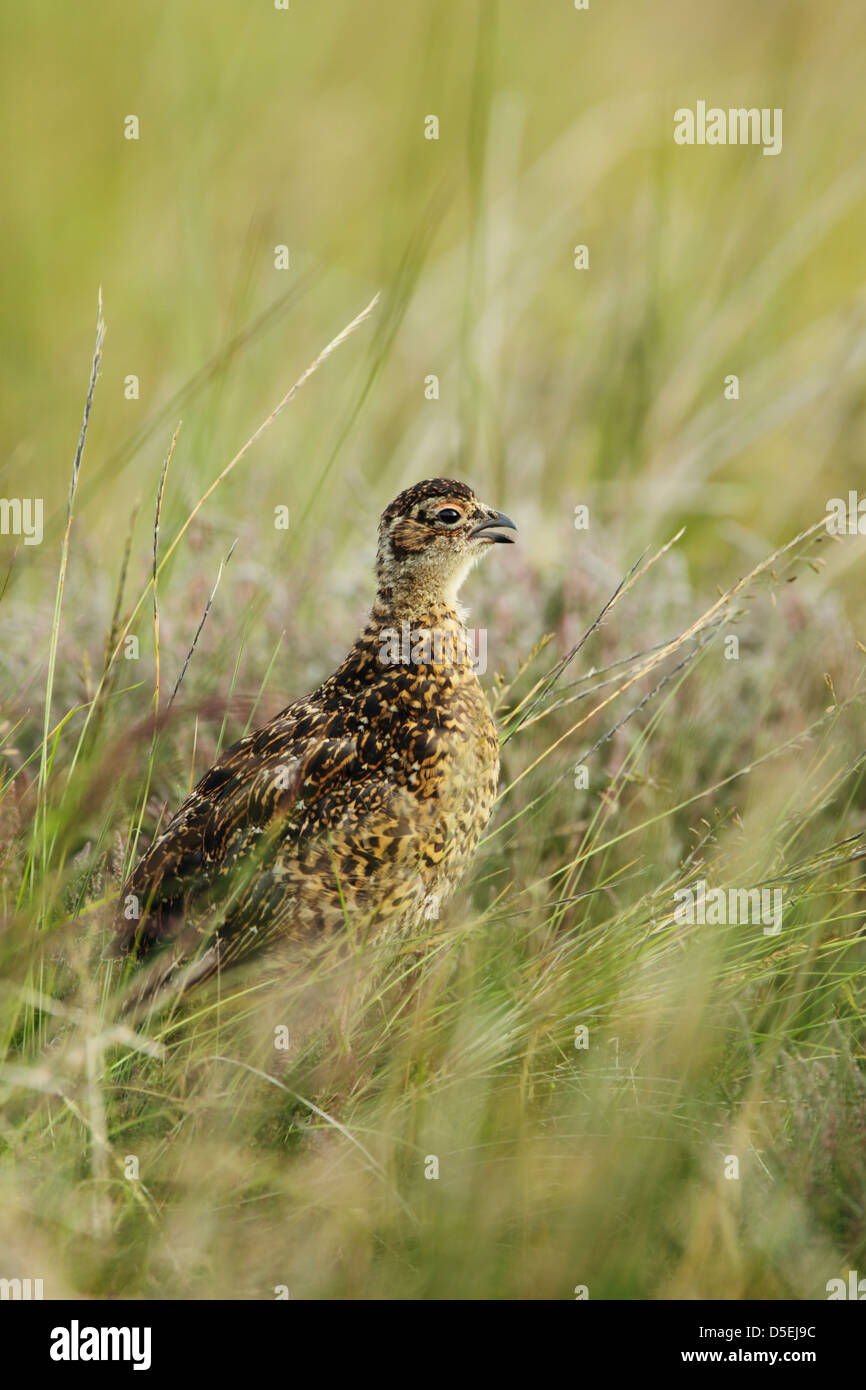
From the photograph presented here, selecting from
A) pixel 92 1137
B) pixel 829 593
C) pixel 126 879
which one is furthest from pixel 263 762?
pixel 829 593

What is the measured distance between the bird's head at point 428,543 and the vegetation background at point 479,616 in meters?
0.31

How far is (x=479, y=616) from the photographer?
16.0 ft

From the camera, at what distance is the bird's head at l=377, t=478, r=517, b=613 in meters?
3.52

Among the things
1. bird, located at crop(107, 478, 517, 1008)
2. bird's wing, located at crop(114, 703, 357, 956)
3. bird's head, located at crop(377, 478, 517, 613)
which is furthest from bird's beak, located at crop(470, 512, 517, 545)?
bird's wing, located at crop(114, 703, 357, 956)

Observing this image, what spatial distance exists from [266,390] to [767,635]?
2.85 meters

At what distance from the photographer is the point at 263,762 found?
331cm

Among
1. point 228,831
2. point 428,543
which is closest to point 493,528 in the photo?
point 428,543

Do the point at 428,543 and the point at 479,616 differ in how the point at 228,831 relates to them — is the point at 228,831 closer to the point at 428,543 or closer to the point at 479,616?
the point at 428,543

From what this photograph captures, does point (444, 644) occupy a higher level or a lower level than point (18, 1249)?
higher

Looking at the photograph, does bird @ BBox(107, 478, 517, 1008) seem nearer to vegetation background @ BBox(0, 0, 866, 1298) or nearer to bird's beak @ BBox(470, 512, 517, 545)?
vegetation background @ BBox(0, 0, 866, 1298)

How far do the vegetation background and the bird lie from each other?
Result: 0.14 meters

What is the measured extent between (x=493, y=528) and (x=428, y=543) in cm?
22

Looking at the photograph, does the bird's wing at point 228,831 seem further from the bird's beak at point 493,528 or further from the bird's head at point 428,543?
the bird's beak at point 493,528

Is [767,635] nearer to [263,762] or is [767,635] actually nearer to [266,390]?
[263,762]
